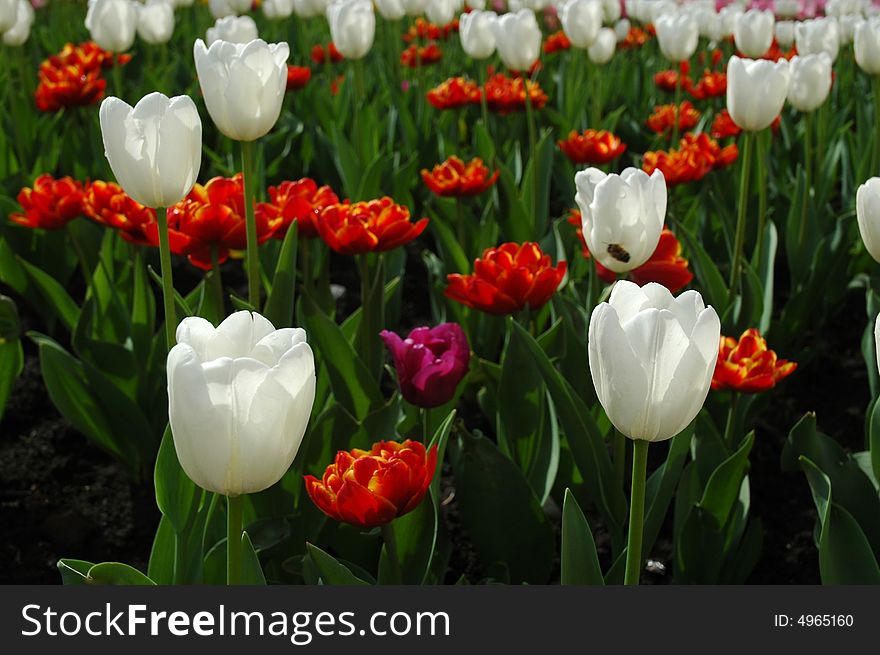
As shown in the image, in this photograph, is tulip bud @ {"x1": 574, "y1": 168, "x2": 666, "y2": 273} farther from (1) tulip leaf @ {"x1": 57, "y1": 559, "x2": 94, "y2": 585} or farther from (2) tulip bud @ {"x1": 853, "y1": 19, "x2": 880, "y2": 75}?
(2) tulip bud @ {"x1": 853, "y1": 19, "x2": 880, "y2": 75}

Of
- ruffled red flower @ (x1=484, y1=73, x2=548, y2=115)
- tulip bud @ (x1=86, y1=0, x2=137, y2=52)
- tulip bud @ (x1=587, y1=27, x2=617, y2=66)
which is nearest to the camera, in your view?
tulip bud @ (x1=86, y1=0, x2=137, y2=52)

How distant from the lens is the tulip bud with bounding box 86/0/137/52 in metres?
2.96

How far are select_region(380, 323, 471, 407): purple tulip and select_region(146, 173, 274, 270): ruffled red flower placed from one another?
369 mm

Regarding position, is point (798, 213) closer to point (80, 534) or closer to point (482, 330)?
point (482, 330)

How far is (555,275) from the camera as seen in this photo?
1.66m

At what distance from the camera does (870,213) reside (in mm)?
1397

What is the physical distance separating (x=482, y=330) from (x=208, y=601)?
1295 millimetres

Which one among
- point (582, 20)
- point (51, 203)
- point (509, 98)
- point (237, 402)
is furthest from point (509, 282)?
point (509, 98)

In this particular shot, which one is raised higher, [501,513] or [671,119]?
[671,119]

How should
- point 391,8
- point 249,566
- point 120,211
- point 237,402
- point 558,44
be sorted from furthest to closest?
1. point 558,44
2. point 391,8
3. point 120,211
4. point 249,566
5. point 237,402

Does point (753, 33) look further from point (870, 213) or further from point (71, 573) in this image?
point (71, 573)

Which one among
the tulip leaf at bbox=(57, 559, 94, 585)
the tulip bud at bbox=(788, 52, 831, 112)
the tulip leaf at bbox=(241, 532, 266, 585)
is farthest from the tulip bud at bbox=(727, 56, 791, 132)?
the tulip leaf at bbox=(57, 559, 94, 585)

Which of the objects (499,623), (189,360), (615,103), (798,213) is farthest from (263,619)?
(615,103)

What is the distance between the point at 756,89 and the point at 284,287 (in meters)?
0.96
